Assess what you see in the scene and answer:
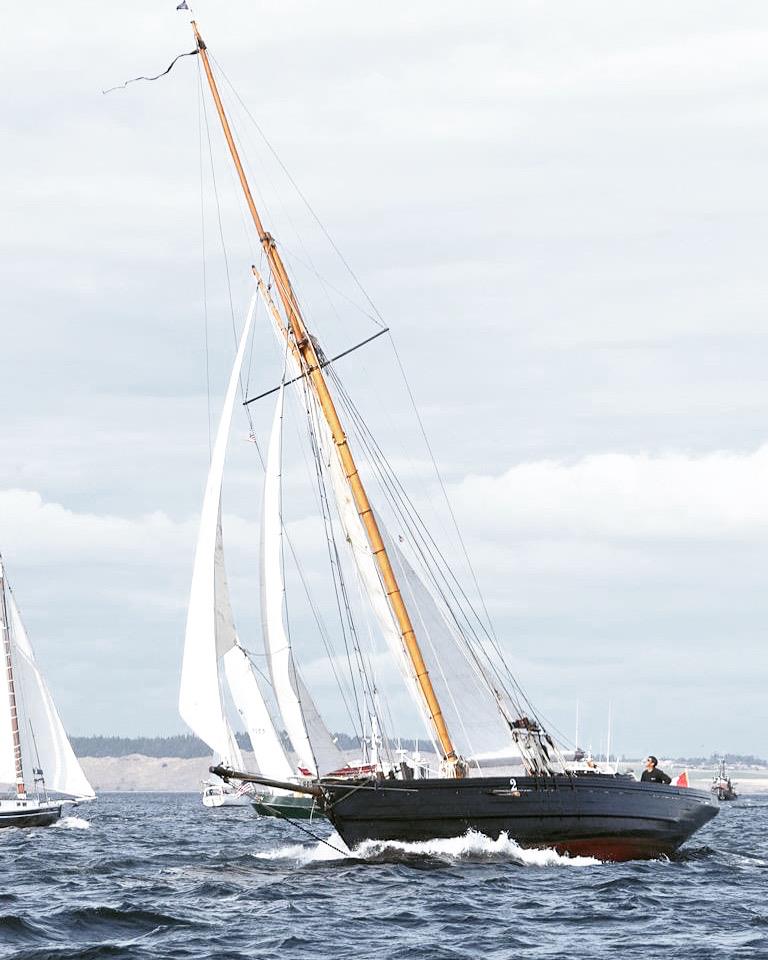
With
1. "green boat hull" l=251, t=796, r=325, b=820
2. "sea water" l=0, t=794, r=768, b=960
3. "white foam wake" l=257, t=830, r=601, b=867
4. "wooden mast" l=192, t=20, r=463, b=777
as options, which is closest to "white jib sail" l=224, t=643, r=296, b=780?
"green boat hull" l=251, t=796, r=325, b=820

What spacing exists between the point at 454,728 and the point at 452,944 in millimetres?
16016

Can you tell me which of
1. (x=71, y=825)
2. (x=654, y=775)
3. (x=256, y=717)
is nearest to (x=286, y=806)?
(x=256, y=717)

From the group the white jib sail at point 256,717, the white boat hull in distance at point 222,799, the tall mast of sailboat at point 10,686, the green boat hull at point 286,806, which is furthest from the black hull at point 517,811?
the white boat hull in distance at point 222,799

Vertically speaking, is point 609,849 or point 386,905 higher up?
point 609,849

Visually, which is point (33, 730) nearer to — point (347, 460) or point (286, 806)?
point (286, 806)

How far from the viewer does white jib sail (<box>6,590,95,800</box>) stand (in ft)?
235

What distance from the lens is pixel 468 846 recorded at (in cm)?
3878

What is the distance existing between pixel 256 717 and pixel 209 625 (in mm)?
35392

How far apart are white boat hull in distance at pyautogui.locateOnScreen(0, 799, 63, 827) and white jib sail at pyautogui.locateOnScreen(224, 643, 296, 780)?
9203 mm

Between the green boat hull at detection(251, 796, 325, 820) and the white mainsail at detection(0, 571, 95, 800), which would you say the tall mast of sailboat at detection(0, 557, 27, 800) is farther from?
the green boat hull at detection(251, 796, 325, 820)

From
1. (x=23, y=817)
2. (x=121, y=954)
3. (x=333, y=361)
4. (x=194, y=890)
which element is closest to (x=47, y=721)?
(x=23, y=817)

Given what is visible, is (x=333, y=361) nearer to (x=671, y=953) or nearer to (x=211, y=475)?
(x=211, y=475)

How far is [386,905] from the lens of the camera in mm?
30453

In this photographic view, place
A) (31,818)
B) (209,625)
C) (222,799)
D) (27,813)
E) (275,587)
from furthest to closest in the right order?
(222,799) < (31,818) < (27,813) < (275,587) < (209,625)
